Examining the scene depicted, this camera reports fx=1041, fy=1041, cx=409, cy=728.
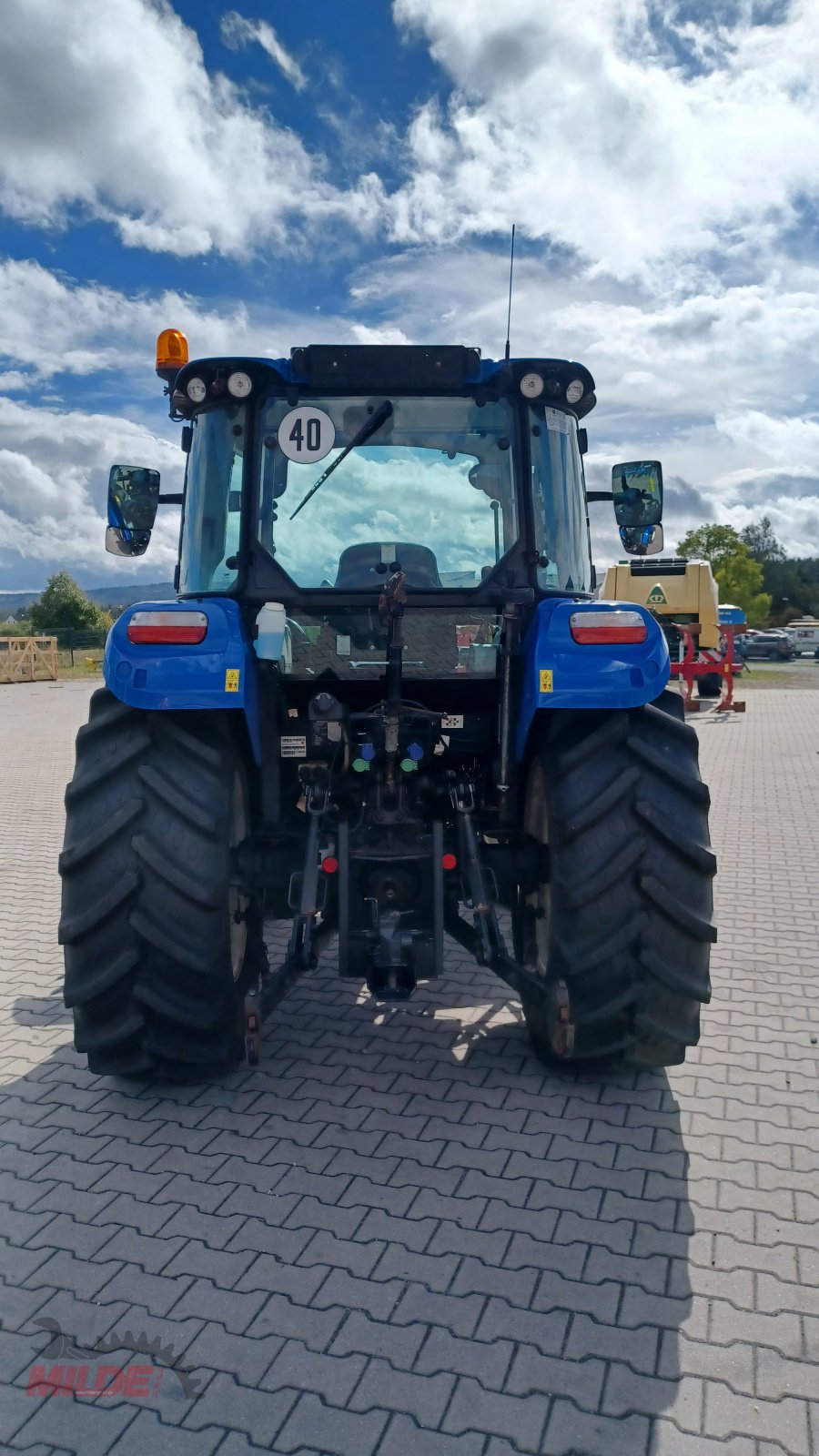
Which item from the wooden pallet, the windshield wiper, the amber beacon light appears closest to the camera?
the windshield wiper

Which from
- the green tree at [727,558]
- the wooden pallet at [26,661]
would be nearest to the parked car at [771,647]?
the green tree at [727,558]

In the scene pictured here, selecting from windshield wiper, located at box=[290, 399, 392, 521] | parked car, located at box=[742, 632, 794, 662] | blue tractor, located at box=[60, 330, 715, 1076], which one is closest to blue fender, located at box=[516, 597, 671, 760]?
blue tractor, located at box=[60, 330, 715, 1076]

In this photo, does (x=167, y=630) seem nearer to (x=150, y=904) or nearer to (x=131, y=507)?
(x=150, y=904)

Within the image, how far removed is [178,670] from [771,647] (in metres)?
43.7

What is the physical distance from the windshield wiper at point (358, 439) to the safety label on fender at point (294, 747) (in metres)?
0.83

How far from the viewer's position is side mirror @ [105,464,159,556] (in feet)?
15.0

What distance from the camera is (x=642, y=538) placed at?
4.62m

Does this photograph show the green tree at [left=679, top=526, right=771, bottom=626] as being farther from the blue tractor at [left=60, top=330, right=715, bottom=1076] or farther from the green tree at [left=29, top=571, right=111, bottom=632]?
the blue tractor at [left=60, top=330, right=715, bottom=1076]

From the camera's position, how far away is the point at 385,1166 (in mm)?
3248

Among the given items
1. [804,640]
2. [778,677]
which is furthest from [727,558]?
[778,677]

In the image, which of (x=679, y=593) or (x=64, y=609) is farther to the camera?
(x=64, y=609)

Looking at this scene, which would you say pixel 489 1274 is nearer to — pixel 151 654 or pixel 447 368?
pixel 151 654

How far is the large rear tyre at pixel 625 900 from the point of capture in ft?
11.3

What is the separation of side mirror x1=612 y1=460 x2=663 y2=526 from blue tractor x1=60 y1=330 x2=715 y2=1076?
0.32 meters
